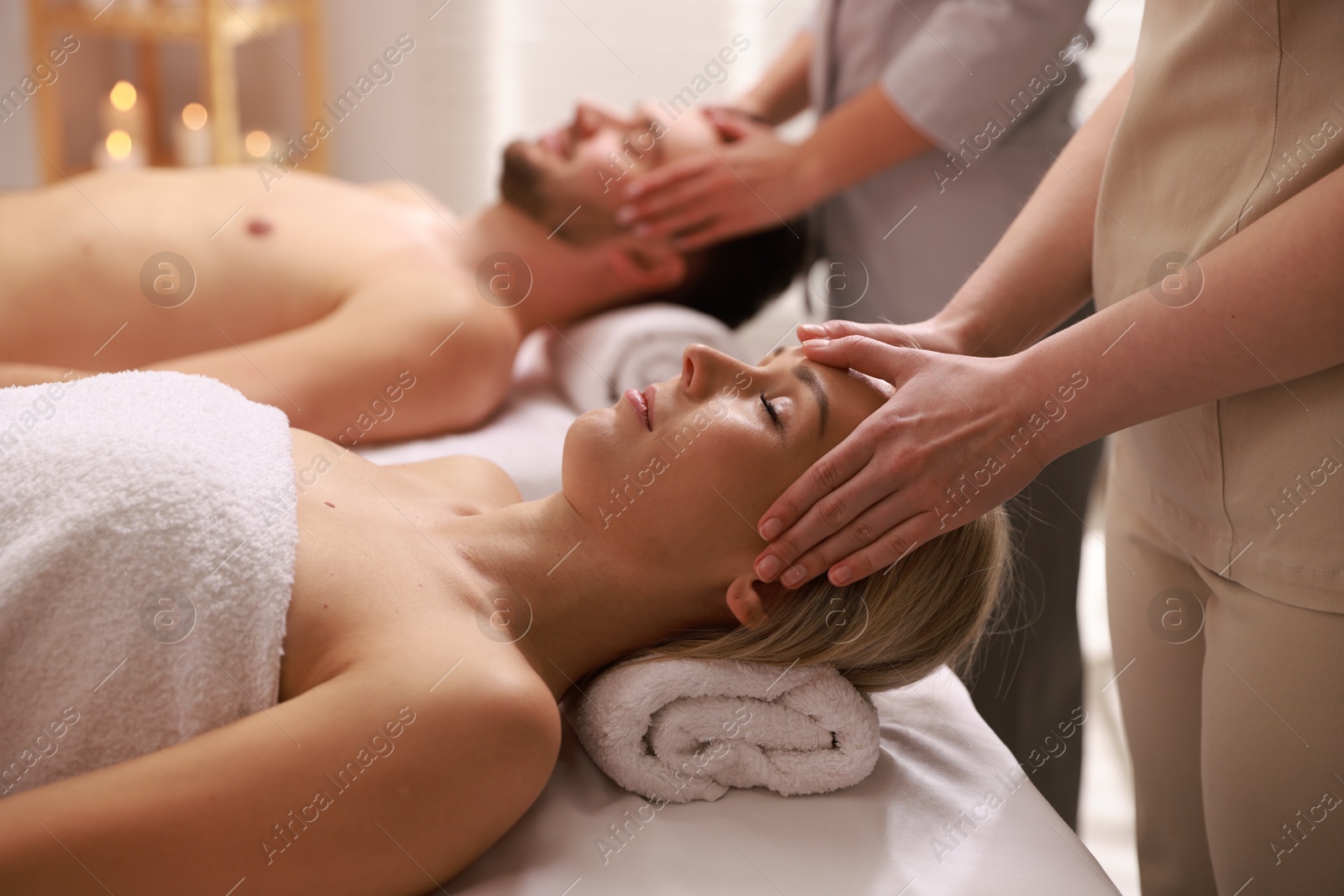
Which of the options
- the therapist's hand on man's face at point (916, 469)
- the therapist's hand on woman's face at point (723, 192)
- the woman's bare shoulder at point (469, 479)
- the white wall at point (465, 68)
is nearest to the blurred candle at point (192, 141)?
the white wall at point (465, 68)

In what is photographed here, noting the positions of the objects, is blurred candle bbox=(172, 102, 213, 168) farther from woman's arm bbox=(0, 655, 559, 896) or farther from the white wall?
woman's arm bbox=(0, 655, 559, 896)

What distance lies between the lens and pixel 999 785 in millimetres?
1058

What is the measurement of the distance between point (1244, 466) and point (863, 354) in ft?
1.16

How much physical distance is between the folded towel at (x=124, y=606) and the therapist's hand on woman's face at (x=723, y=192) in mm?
1166

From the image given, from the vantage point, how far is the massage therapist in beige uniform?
2.81ft

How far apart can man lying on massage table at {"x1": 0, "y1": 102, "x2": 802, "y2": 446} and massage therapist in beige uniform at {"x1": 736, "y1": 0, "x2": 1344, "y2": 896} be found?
0.78 metres

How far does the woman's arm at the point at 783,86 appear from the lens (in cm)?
213

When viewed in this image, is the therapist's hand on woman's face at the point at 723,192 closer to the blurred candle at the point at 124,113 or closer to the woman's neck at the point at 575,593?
the woman's neck at the point at 575,593

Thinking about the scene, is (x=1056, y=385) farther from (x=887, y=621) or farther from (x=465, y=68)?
(x=465, y=68)

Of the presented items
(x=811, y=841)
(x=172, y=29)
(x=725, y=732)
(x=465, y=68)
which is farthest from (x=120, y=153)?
(x=811, y=841)

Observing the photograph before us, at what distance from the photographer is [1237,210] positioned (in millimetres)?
916

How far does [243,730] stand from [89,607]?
0.61 ft

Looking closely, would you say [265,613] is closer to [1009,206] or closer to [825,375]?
[825,375]

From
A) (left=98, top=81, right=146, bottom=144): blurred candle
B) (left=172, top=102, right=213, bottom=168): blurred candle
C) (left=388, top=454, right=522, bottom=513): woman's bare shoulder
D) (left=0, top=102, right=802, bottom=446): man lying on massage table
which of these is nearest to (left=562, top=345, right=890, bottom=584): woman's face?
(left=388, top=454, right=522, bottom=513): woman's bare shoulder
